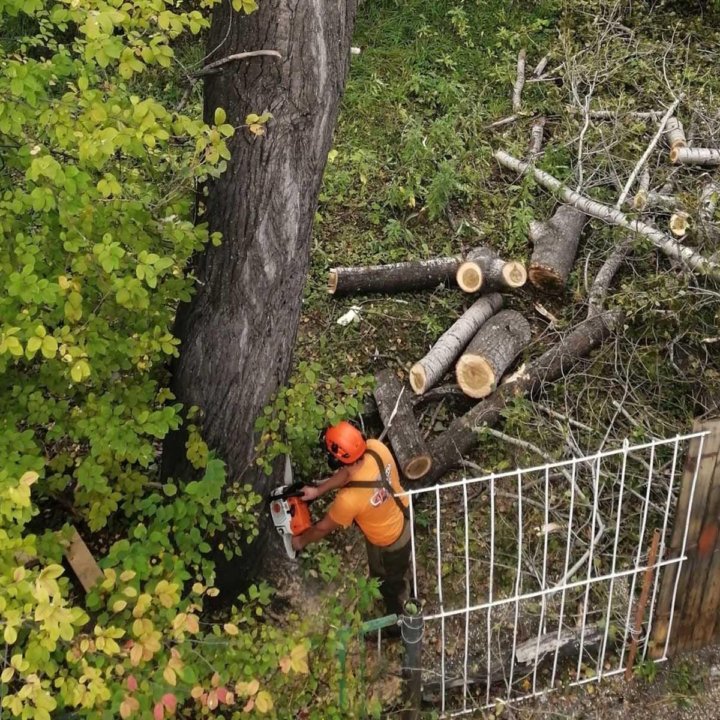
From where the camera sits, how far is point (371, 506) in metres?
3.59

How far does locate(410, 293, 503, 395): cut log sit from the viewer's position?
483cm

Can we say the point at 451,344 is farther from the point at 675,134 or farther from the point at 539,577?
the point at 675,134

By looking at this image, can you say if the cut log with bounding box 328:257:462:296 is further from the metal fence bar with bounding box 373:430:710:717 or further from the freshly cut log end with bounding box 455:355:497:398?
the metal fence bar with bounding box 373:430:710:717

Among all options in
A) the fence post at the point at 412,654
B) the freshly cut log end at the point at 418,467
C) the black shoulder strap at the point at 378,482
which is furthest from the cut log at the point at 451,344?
the fence post at the point at 412,654

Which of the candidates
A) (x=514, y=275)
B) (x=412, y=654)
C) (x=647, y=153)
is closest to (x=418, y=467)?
(x=412, y=654)

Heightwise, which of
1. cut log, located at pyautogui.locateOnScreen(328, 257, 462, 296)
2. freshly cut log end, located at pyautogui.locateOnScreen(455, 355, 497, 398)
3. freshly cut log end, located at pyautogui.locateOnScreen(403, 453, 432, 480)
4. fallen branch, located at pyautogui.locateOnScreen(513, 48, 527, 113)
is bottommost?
freshly cut log end, located at pyautogui.locateOnScreen(403, 453, 432, 480)

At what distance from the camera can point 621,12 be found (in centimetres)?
827

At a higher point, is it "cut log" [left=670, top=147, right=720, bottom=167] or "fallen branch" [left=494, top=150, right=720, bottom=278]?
"cut log" [left=670, top=147, right=720, bottom=167]

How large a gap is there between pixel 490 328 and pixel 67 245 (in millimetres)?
3344

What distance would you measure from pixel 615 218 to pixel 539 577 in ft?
10.7

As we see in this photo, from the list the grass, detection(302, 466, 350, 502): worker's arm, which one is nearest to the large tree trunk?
detection(302, 466, 350, 502): worker's arm

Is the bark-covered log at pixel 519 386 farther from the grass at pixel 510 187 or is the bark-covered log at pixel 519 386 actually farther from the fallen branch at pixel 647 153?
the fallen branch at pixel 647 153

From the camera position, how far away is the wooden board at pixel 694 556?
10.5ft

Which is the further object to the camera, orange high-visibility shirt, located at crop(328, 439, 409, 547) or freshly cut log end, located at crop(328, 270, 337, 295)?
freshly cut log end, located at crop(328, 270, 337, 295)
